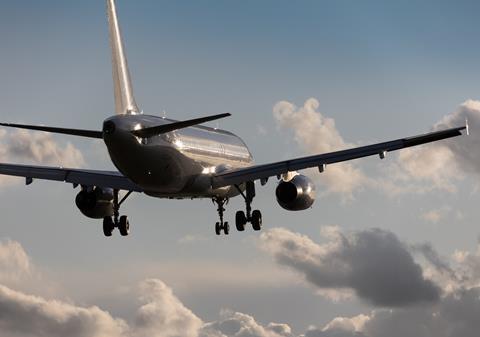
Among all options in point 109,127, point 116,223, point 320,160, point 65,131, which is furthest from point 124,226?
point 320,160

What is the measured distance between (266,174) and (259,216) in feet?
12.9

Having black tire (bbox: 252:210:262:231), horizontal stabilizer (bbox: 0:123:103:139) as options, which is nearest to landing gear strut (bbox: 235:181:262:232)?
black tire (bbox: 252:210:262:231)

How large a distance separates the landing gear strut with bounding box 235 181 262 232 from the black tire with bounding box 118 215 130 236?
6.08m

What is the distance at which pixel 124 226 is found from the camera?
192 ft

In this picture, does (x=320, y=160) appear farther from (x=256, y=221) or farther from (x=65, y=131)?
(x=65, y=131)

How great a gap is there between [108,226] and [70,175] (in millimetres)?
3296

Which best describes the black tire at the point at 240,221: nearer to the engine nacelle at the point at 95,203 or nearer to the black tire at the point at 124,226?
the black tire at the point at 124,226

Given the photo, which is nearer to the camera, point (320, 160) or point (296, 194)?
point (320, 160)

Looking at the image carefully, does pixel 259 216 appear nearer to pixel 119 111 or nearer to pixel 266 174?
pixel 266 174

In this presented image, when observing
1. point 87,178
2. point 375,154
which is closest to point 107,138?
point 87,178

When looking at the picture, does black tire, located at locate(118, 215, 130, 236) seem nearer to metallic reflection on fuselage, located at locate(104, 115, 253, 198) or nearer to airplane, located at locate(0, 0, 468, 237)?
airplane, located at locate(0, 0, 468, 237)

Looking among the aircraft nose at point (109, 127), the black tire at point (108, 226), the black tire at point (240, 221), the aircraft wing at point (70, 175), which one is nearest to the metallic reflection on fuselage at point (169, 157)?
the aircraft nose at point (109, 127)

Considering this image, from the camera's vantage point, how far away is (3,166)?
59.0 metres

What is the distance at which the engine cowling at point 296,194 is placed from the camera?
5759 cm
